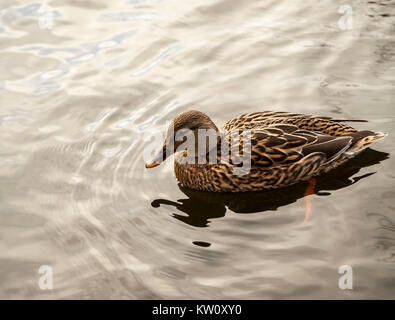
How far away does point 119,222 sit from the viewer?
659cm

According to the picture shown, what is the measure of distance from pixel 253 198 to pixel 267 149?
66cm

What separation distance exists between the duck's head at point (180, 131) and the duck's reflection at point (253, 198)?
1.85ft

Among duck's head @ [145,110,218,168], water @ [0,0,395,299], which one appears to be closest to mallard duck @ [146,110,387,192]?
duck's head @ [145,110,218,168]

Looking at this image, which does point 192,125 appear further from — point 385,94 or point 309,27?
point 309,27

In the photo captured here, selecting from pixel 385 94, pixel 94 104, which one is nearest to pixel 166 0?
pixel 94 104

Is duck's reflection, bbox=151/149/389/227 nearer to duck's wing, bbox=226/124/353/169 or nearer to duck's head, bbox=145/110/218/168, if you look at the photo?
duck's wing, bbox=226/124/353/169

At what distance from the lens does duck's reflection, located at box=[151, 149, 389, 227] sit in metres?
6.78

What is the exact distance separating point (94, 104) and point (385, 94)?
4.50 metres

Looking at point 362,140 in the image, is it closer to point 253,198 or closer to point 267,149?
point 267,149

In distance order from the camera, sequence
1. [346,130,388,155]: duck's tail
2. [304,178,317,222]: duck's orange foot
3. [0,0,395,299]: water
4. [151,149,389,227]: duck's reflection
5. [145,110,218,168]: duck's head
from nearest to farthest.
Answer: [0,0,395,299]: water < [304,178,317,222]: duck's orange foot < [151,149,389,227]: duck's reflection < [145,110,218,168]: duck's head < [346,130,388,155]: duck's tail

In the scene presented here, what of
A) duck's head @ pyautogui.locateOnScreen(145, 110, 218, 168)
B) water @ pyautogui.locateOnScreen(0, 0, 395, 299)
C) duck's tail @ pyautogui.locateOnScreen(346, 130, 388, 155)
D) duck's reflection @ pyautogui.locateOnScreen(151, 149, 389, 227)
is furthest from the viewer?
duck's tail @ pyautogui.locateOnScreen(346, 130, 388, 155)

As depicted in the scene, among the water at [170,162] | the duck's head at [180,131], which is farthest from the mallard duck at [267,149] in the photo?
the water at [170,162]
